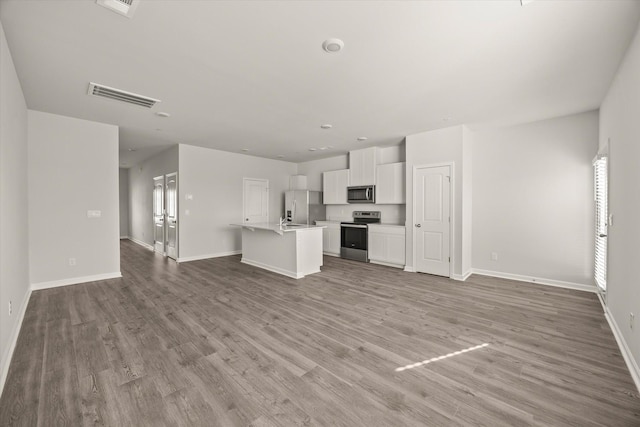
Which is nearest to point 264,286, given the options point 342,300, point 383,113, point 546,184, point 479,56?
point 342,300

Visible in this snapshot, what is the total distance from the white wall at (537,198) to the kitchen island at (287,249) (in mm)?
3019

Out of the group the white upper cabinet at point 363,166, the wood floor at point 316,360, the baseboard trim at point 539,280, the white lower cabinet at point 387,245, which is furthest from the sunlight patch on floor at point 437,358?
the white upper cabinet at point 363,166

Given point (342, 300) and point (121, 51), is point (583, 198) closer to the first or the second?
point (342, 300)

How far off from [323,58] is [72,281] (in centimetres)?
511

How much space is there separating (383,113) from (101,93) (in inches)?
145

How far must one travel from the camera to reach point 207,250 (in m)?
6.70

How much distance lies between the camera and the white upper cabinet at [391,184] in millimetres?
5859

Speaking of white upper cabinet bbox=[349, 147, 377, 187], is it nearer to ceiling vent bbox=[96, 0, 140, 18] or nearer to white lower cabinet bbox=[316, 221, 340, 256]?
white lower cabinet bbox=[316, 221, 340, 256]

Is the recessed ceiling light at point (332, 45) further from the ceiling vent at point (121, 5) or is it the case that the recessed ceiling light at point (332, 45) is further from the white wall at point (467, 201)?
the white wall at point (467, 201)

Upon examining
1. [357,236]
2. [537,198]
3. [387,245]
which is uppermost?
[537,198]

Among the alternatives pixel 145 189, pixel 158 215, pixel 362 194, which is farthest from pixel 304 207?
pixel 145 189

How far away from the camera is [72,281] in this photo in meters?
4.46

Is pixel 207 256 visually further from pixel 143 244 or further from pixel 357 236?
pixel 357 236

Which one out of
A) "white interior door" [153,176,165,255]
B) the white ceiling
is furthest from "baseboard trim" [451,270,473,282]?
"white interior door" [153,176,165,255]
